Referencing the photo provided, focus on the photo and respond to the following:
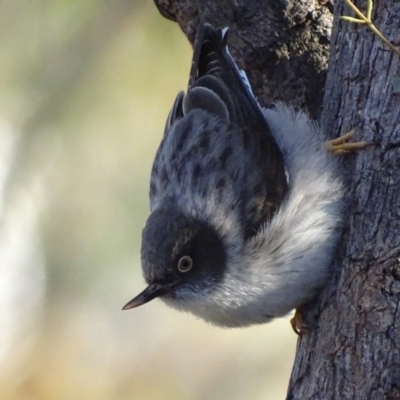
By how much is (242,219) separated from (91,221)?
509 centimetres

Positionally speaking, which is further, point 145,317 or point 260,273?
point 145,317

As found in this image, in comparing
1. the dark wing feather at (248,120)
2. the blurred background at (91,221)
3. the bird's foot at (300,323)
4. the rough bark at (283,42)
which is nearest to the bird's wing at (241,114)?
the dark wing feather at (248,120)

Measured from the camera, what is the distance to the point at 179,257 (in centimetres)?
405

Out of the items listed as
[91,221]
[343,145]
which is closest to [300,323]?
[343,145]

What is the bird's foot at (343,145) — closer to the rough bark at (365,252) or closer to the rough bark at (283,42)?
the rough bark at (365,252)

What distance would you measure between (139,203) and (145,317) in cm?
131

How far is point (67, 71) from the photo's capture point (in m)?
8.89

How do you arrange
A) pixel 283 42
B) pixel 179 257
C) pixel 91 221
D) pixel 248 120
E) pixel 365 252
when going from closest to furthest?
pixel 365 252 → pixel 179 257 → pixel 248 120 → pixel 283 42 → pixel 91 221

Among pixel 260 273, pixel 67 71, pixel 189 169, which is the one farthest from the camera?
pixel 67 71

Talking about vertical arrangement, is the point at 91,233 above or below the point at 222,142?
above

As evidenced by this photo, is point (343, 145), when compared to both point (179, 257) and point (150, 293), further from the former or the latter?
point (150, 293)

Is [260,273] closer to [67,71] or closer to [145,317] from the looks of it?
[145,317]

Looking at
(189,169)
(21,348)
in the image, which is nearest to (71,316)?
(21,348)

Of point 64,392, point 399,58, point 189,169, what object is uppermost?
point 399,58
